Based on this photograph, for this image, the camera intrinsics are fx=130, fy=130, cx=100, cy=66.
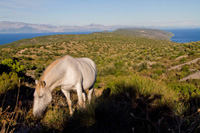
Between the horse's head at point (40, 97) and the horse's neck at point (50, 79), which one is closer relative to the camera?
the horse's head at point (40, 97)

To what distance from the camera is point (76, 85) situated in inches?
142

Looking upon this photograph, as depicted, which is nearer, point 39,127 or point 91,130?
point 91,130

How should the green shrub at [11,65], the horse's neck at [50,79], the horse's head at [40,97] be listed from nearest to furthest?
1. the horse's head at [40,97]
2. the horse's neck at [50,79]
3. the green shrub at [11,65]

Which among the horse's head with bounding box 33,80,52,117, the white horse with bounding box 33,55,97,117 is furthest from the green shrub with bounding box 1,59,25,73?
the horse's head with bounding box 33,80,52,117

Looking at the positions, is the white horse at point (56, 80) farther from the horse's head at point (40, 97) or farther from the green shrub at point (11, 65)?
the green shrub at point (11, 65)

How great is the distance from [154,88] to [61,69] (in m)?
3.87

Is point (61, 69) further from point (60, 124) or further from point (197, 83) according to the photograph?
point (197, 83)

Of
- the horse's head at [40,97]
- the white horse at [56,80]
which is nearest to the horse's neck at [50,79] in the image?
the white horse at [56,80]

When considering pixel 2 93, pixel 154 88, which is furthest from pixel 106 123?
pixel 2 93

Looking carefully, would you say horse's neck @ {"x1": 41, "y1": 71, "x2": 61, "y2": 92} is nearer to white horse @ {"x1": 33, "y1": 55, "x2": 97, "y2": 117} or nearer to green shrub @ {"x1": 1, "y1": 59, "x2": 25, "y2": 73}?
white horse @ {"x1": 33, "y1": 55, "x2": 97, "y2": 117}

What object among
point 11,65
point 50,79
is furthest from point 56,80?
point 11,65

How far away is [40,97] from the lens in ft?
10.0

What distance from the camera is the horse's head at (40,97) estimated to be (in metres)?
2.95

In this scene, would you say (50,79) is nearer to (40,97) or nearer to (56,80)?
(56,80)
